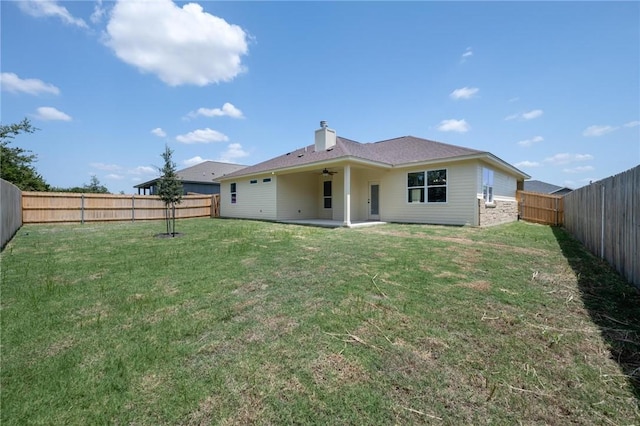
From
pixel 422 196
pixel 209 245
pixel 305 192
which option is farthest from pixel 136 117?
pixel 422 196

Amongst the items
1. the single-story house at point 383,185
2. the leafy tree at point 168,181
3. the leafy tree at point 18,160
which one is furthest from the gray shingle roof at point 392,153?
the leafy tree at point 18,160

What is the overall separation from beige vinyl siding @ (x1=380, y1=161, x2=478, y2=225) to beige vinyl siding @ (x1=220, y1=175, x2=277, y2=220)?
6.08 m

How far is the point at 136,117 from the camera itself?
655 inches

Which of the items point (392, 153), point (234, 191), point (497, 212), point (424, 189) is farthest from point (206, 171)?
point (497, 212)

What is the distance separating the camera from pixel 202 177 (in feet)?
92.1

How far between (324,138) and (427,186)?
5915mm

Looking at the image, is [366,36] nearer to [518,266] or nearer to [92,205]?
[518,266]

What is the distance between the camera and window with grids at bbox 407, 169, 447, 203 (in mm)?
12453

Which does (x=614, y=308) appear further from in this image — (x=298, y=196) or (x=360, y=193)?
(x=298, y=196)

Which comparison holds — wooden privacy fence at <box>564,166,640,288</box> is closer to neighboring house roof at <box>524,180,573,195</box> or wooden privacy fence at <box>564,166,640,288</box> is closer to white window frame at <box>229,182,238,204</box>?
white window frame at <box>229,182,238,204</box>

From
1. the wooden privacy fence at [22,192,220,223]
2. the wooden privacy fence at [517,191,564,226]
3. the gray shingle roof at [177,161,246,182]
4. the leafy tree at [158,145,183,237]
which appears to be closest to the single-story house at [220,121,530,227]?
the wooden privacy fence at [517,191,564,226]

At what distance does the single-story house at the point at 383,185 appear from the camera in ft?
38.9

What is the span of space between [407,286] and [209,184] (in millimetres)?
27192

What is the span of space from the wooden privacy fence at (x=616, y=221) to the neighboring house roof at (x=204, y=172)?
80.8 feet
